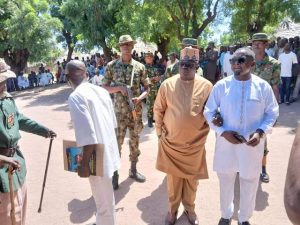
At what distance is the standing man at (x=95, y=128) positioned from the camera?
120 inches

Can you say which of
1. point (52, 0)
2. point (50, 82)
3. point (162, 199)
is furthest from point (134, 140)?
point (52, 0)

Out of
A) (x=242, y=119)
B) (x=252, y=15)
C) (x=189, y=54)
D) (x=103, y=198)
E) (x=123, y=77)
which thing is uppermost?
(x=252, y=15)

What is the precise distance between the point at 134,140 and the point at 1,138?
2.38 metres

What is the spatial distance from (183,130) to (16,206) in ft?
5.43

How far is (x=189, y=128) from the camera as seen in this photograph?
366 cm

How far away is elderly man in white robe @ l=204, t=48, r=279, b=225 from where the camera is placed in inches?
132

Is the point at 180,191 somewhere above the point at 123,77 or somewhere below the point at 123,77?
below

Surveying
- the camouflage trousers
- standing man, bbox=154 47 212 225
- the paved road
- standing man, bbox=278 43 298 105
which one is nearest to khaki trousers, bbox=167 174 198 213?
standing man, bbox=154 47 212 225

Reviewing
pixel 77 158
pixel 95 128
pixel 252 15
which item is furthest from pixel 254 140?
pixel 252 15

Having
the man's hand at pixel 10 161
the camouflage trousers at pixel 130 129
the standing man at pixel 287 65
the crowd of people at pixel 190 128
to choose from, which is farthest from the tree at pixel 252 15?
the man's hand at pixel 10 161

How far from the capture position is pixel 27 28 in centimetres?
2038

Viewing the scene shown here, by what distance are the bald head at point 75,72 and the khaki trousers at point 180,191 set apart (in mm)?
1379

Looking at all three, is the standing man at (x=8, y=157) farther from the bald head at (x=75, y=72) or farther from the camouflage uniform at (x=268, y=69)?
the camouflage uniform at (x=268, y=69)

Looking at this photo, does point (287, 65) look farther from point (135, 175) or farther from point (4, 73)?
point (4, 73)
